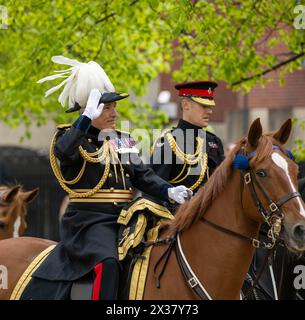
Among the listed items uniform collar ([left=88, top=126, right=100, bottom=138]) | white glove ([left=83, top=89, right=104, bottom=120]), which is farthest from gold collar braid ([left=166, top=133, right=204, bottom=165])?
white glove ([left=83, top=89, right=104, bottom=120])

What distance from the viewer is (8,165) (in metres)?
19.5

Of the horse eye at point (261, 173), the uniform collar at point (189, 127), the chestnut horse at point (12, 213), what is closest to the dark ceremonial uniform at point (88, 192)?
the horse eye at point (261, 173)

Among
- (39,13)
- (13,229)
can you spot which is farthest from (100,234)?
(39,13)

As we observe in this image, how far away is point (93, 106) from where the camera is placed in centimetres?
639

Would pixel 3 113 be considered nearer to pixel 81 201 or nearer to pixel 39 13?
pixel 39 13

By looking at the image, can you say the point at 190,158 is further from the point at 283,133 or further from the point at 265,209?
the point at 265,209

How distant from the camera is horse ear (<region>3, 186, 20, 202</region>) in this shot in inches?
353

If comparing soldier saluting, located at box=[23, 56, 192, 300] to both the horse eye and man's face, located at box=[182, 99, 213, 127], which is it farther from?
man's face, located at box=[182, 99, 213, 127]

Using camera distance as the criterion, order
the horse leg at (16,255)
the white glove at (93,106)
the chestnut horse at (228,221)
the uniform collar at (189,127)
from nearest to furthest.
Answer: the chestnut horse at (228,221), the white glove at (93,106), the horse leg at (16,255), the uniform collar at (189,127)

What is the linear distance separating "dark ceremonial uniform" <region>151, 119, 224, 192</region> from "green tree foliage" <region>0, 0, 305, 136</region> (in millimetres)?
2116

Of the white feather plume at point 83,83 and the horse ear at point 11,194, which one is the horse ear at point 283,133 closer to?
the white feather plume at point 83,83

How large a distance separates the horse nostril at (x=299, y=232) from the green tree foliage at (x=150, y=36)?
4.41 m

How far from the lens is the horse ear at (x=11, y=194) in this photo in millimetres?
8961
